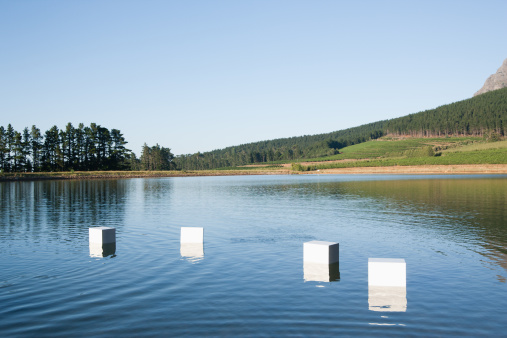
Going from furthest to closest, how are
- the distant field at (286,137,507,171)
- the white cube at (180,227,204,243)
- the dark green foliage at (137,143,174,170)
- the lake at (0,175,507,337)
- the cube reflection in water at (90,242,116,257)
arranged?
the dark green foliage at (137,143,174,170)
the distant field at (286,137,507,171)
the white cube at (180,227,204,243)
the cube reflection in water at (90,242,116,257)
the lake at (0,175,507,337)

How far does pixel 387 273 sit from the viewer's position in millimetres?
12102

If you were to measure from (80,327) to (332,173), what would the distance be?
157740mm

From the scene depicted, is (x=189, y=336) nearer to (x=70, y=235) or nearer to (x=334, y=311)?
(x=334, y=311)

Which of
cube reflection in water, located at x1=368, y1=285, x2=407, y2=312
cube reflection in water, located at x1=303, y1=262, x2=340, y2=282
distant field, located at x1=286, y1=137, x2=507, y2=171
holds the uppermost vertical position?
distant field, located at x1=286, y1=137, x2=507, y2=171

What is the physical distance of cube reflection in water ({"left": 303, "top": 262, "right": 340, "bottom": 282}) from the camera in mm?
13383

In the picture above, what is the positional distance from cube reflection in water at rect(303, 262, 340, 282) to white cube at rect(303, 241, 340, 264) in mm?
146

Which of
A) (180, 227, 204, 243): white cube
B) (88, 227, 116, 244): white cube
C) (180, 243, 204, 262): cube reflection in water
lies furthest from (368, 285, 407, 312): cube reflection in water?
(88, 227, 116, 244): white cube

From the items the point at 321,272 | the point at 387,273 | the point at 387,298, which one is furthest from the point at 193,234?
the point at 387,298

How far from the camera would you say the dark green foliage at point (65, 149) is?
125688mm

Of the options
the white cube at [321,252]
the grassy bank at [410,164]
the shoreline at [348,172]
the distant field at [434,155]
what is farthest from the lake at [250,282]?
the distant field at [434,155]

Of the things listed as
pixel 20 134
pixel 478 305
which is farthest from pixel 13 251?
pixel 20 134

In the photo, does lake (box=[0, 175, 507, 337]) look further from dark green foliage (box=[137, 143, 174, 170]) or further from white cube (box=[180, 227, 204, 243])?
dark green foliage (box=[137, 143, 174, 170])

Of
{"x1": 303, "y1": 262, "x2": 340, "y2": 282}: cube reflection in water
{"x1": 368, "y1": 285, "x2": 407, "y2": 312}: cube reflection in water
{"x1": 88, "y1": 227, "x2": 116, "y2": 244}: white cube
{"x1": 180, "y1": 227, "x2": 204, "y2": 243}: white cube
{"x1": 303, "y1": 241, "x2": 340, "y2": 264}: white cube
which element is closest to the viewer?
{"x1": 368, "y1": 285, "x2": 407, "y2": 312}: cube reflection in water

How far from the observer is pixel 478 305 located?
10.7 meters
